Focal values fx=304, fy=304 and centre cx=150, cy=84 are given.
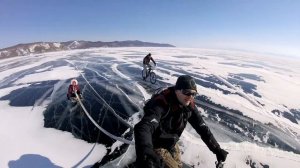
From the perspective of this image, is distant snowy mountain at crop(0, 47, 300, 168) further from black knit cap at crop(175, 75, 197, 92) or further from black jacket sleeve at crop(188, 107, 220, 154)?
black knit cap at crop(175, 75, 197, 92)

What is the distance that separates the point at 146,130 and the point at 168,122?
0.79 meters

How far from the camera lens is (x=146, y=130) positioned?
3238 mm

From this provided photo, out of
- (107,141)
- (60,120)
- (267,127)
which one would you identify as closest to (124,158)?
(107,141)

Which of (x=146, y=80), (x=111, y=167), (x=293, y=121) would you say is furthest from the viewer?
(x=146, y=80)

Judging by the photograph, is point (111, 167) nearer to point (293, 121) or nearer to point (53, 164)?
point (53, 164)

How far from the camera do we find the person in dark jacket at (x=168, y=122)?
320 centimetres

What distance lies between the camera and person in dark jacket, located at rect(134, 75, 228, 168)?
126 inches

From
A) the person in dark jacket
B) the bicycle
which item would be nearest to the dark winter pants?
the person in dark jacket

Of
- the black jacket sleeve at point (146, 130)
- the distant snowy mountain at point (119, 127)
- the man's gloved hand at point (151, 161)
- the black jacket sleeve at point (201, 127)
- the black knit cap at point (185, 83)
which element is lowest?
the distant snowy mountain at point (119, 127)

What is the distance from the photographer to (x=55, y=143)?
9.39 metres

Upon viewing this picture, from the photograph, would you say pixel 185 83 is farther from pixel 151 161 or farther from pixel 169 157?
pixel 151 161

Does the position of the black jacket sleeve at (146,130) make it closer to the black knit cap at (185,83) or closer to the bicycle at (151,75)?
the black knit cap at (185,83)

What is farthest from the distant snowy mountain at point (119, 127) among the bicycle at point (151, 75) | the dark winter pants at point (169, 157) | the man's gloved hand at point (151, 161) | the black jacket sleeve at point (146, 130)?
the man's gloved hand at point (151, 161)

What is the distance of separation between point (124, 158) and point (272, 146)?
4837 mm
